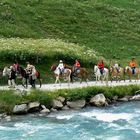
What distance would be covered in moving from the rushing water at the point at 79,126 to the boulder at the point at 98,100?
1.20 metres

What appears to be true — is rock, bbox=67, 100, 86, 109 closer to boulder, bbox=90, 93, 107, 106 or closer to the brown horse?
boulder, bbox=90, 93, 107, 106

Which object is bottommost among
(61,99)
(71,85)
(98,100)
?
(98,100)

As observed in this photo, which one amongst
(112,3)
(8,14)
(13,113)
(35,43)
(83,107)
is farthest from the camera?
(112,3)

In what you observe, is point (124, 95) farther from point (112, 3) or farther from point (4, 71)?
point (112, 3)

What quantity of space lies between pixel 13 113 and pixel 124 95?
40.3 ft

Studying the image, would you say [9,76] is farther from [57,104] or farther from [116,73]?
[116,73]

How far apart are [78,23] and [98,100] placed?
115 ft

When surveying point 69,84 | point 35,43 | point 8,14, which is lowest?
point 69,84

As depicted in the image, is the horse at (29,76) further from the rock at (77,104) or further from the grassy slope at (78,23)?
the grassy slope at (78,23)

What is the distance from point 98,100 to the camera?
48312 millimetres

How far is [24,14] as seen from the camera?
3135 inches

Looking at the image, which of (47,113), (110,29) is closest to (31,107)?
(47,113)

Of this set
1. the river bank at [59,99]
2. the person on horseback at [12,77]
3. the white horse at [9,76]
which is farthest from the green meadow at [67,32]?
the river bank at [59,99]

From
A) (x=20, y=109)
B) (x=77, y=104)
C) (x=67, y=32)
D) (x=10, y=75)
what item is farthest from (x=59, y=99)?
(x=67, y=32)
